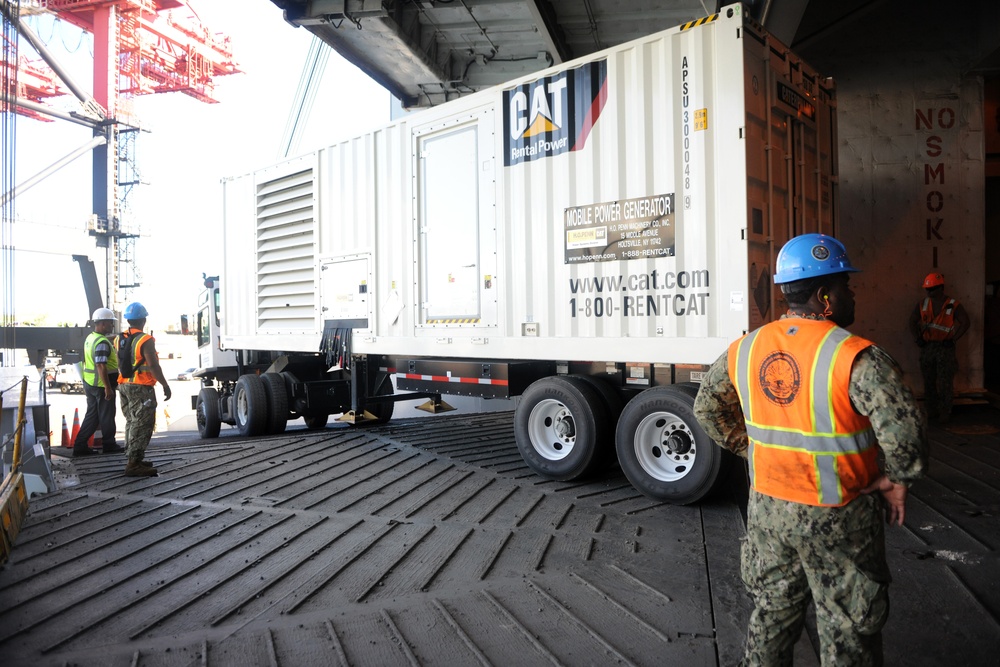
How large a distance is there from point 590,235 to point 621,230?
0.29 metres

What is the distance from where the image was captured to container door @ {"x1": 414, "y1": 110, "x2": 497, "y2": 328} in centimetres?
638

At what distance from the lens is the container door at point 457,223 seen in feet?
20.9

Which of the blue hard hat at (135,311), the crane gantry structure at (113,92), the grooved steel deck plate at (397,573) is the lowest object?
the grooved steel deck plate at (397,573)

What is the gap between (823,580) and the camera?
6.79ft

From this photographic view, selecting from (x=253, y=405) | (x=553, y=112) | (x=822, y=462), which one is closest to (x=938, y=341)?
(x=553, y=112)

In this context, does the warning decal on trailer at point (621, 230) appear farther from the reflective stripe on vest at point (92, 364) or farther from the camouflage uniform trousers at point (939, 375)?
the reflective stripe on vest at point (92, 364)

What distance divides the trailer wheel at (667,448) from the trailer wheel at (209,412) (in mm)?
7077

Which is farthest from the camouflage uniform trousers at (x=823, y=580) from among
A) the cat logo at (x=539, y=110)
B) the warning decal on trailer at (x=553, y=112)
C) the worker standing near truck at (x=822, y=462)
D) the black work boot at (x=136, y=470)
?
the black work boot at (x=136, y=470)

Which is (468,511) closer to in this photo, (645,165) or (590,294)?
(590,294)

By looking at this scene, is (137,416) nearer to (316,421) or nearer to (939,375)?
(316,421)

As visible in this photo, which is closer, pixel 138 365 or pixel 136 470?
pixel 136 470

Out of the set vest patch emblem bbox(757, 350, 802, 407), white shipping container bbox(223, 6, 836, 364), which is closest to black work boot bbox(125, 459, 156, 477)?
white shipping container bbox(223, 6, 836, 364)

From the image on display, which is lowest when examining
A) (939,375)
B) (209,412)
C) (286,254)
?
(209,412)

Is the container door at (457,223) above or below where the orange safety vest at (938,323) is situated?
above
